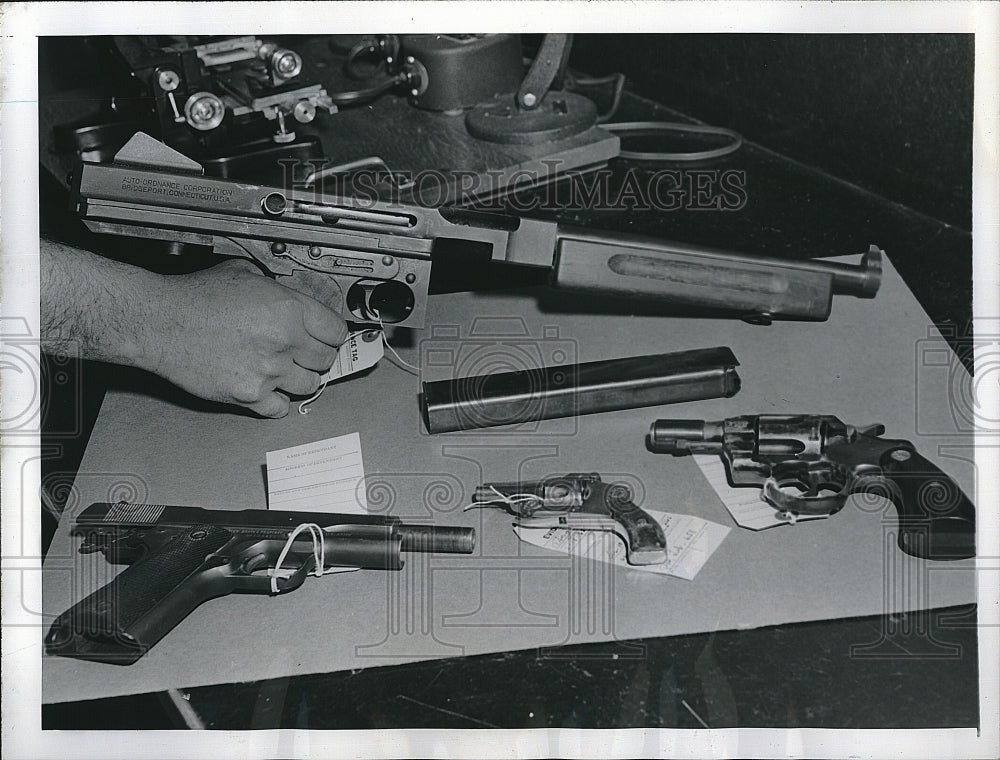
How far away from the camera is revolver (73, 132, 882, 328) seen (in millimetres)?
1085

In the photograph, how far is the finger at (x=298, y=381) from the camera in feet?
3.79

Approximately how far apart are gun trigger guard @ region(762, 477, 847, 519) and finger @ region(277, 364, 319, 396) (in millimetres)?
612

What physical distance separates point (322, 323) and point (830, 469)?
26.0 inches

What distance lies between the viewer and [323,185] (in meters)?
1.42

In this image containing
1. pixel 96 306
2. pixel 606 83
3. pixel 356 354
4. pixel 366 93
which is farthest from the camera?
pixel 606 83

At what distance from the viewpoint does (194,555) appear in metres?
0.93

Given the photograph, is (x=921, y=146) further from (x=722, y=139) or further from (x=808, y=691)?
(x=808, y=691)

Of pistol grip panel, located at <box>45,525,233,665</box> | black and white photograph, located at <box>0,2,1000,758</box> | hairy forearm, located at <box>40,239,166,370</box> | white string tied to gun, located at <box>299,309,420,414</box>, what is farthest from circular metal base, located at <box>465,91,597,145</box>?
pistol grip panel, located at <box>45,525,233,665</box>

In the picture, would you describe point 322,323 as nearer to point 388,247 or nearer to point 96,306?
point 388,247

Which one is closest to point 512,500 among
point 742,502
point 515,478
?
point 515,478

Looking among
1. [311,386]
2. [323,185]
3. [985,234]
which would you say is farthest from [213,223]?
[985,234]

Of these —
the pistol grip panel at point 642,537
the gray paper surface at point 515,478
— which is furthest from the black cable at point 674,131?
the pistol grip panel at point 642,537

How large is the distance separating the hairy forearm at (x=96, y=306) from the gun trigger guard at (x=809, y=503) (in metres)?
0.78

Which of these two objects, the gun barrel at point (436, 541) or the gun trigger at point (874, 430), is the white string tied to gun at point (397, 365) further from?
the gun trigger at point (874, 430)
